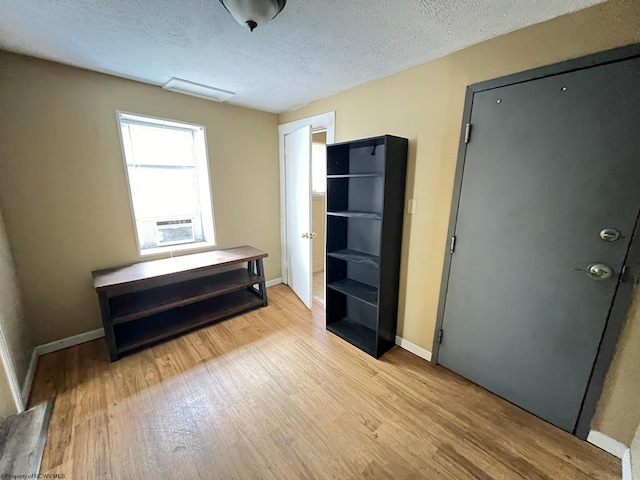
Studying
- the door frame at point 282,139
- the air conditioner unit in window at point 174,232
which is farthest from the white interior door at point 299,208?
the air conditioner unit in window at point 174,232

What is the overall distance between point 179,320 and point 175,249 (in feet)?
2.49

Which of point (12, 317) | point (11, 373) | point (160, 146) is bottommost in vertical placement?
point (11, 373)

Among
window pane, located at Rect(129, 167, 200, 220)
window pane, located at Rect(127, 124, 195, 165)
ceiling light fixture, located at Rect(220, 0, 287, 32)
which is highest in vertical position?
ceiling light fixture, located at Rect(220, 0, 287, 32)

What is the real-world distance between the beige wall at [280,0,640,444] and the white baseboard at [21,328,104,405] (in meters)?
2.79

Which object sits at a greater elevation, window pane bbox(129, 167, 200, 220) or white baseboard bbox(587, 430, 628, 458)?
window pane bbox(129, 167, 200, 220)

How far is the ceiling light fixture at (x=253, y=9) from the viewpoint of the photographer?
1097 mm

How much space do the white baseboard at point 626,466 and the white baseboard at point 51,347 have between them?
136 inches

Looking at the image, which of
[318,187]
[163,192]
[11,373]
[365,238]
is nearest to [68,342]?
[11,373]

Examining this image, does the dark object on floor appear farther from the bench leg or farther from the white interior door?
the white interior door

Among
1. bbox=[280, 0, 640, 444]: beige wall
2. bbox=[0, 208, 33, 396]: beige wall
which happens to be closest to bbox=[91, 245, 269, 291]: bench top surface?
bbox=[0, 208, 33, 396]: beige wall

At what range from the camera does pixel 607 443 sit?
1362 mm

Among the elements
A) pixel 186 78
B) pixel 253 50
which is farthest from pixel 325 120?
pixel 186 78

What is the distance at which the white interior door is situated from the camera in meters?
2.67

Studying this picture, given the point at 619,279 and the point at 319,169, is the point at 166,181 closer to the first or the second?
the point at 319,169
